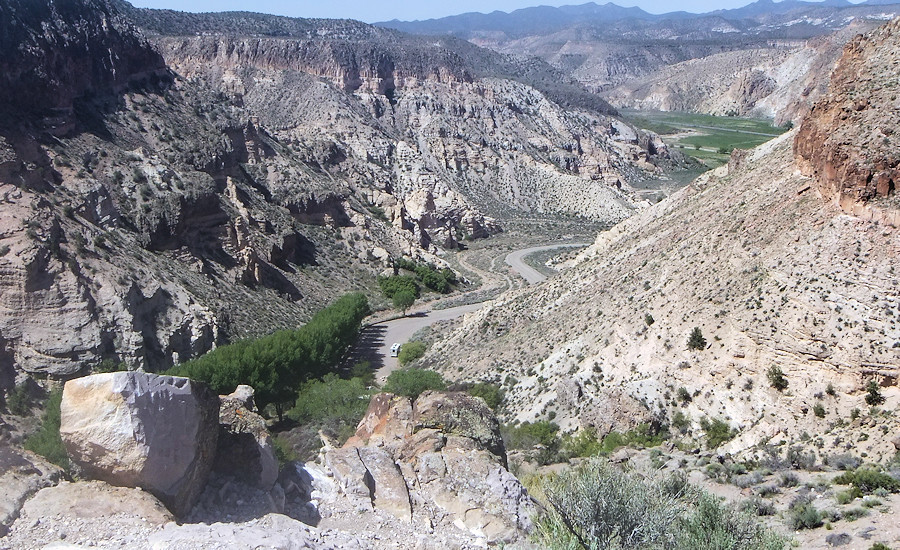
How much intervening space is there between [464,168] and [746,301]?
284 feet

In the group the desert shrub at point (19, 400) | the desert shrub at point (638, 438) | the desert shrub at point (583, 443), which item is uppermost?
the desert shrub at point (638, 438)

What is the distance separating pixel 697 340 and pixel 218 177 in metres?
42.0

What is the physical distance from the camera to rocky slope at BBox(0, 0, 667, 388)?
36562 mm

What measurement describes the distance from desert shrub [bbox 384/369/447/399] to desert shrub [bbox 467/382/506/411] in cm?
178

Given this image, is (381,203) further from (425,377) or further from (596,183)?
(425,377)

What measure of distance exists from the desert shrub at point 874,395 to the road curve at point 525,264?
4567 cm

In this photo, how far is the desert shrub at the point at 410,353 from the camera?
4681cm

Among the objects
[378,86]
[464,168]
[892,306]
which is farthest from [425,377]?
[378,86]

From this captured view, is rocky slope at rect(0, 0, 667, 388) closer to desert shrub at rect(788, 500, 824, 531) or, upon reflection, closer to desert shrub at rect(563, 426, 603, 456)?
desert shrub at rect(563, 426, 603, 456)

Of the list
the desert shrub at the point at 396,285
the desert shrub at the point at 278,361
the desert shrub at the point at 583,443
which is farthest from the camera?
the desert shrub at the point at 396,285

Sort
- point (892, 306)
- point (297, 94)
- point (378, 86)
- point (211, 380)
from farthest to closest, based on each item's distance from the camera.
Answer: point (378, 86), point (297, 94), point (211, 380), point (892, 306)

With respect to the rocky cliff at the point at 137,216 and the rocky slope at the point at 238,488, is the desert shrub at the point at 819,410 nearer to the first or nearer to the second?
the rocky slope at the point at 238,488

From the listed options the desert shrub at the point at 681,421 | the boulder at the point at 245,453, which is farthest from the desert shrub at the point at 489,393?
the boulder at the point at 245,453

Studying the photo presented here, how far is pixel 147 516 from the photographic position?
12773 millimetres
